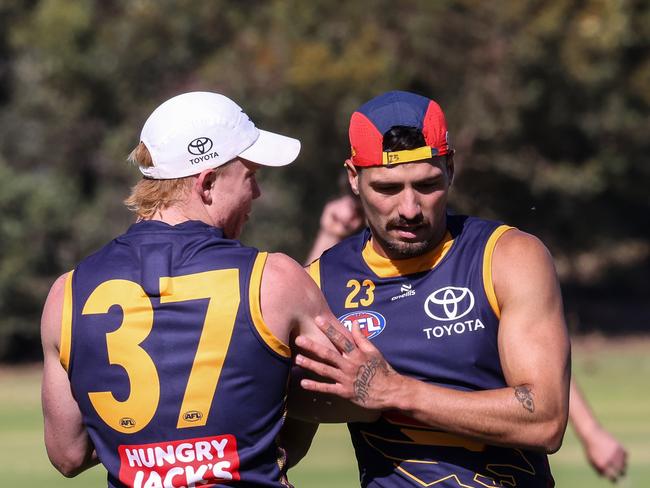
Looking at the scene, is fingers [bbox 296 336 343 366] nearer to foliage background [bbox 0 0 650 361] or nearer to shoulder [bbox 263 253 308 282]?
shoulder [bbox 263 253 308 282]

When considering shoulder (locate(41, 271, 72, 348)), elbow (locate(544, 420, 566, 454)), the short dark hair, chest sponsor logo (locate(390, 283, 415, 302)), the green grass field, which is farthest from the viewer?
the green grass field

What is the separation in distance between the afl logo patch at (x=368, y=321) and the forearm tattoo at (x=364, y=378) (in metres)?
0.51

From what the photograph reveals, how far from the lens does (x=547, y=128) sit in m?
26.5

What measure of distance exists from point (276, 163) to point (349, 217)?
Answer: 10.6ft

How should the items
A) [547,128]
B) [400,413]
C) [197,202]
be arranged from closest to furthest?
1. [197,202]
2. [400,413]
3. [547,128]

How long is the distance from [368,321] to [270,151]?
865 mm

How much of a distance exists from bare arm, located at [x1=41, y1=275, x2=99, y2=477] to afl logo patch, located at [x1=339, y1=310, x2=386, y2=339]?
107cm

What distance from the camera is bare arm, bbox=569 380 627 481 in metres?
5.89

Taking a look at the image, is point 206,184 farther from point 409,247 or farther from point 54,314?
point 409,247

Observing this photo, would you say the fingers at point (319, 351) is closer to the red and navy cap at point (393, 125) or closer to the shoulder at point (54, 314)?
the shoulder at point (54, 314)

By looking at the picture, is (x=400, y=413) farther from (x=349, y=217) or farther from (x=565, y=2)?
(x=565, y=2)

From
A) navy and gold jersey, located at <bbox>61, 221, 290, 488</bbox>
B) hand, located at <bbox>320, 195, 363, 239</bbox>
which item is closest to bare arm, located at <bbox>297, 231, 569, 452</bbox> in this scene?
navy and gold jersey, located at <bbox>61, 221, 290, 488</bbox>

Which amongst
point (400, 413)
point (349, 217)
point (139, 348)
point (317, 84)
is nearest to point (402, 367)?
point (400, 413)

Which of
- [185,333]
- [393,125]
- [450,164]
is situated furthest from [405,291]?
[185,333]
